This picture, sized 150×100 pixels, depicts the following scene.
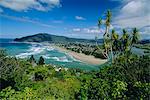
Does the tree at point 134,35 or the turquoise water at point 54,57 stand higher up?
the tree at point 134,35

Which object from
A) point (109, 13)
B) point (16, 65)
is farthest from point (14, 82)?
point (109, 13)

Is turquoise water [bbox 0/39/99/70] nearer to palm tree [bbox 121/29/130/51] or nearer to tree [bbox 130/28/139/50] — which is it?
palm tree [bbox 121/29/130/51]

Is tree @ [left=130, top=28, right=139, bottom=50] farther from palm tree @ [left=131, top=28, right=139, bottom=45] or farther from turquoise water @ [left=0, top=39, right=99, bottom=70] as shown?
turquoise water @ [left=0, top=39, right=99, bottom=70]

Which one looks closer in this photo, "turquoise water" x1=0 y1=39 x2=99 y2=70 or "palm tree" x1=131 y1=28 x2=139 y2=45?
"palm tree" x1=131 y1=28 x2=139 y2=45

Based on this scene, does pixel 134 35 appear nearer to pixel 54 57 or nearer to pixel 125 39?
pixel 125 39

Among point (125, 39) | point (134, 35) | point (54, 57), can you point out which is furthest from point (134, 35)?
point (54, 57)

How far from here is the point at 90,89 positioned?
9.34m

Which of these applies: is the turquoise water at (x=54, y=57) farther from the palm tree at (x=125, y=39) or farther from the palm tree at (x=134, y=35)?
the palm tree at (x=134, y=35)

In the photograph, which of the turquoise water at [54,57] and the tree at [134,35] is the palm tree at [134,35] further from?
the turquoise water at [54,57]

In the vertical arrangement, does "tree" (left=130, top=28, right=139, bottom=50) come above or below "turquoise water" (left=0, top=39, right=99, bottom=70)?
above

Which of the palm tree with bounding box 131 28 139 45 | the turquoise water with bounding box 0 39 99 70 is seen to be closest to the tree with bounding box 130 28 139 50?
the palm tree with bounding box 131 28 139 45

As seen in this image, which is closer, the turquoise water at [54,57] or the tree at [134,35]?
the tree at [134,35]

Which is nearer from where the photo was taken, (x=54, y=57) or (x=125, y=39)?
(x=125, y=39)

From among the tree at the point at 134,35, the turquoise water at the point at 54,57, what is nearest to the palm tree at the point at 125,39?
the tree at the point at 134,35
